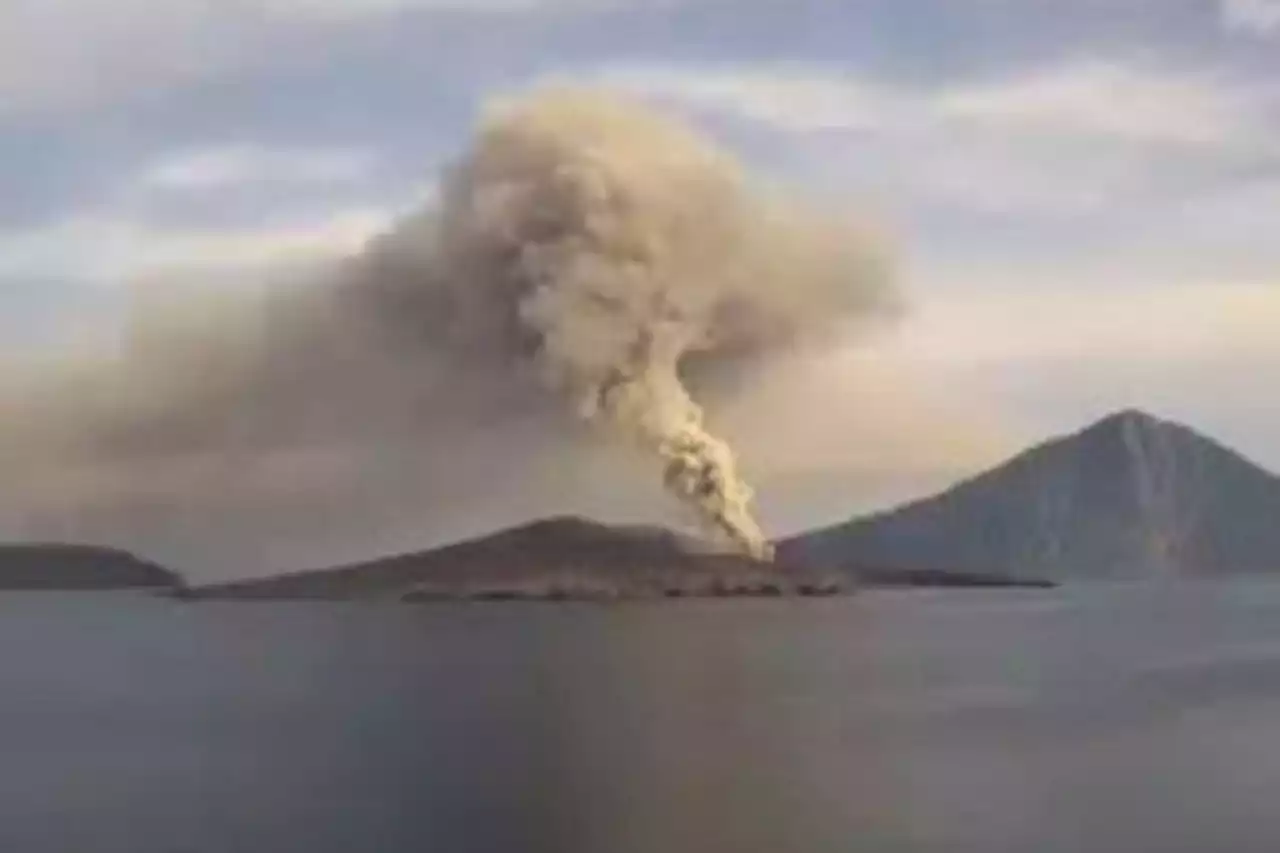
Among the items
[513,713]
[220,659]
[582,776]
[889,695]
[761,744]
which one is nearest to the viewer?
[582,776]

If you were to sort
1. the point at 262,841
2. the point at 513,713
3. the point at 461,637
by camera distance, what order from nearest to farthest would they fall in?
the point at 262,841
the point at 513,713
the point at 461,637

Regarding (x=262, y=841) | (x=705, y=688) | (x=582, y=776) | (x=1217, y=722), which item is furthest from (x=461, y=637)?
(x=262, y=841)

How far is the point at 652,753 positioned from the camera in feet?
180

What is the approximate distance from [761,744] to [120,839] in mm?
23046

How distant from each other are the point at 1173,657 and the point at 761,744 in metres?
62.3

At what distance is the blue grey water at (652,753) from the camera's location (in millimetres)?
40125

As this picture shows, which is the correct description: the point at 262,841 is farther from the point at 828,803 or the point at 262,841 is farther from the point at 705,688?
the point at 705,688

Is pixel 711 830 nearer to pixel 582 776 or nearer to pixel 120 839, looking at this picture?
pixel 582 776

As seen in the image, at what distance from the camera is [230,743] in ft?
210

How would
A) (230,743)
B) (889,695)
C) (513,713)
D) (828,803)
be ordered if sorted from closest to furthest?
(828,803), (230,743), (513,713), (889,695)

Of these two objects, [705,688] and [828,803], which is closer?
[828,803]

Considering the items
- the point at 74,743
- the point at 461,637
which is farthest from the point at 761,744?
the point at 461,637

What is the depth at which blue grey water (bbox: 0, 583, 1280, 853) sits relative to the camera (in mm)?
40125

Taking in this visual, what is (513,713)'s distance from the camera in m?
70.1
